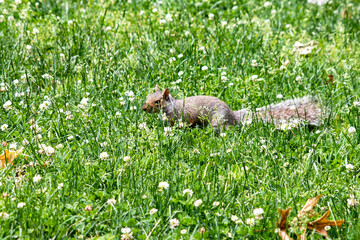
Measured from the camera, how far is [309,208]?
2.73 metres

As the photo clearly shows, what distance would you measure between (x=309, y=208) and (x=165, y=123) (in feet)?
5.60

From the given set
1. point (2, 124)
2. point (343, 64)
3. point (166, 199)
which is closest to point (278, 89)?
point (343, 64)

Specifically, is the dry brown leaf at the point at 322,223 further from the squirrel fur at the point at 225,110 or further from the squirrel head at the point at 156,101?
the squirrel head at the point at 156,101

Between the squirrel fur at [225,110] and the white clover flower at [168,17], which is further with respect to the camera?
the white clover flower at [168,17]

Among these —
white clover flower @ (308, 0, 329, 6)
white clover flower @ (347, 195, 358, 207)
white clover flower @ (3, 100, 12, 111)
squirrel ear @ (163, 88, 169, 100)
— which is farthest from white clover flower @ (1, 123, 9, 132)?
white clover flower @ (308, 0, 329, 6)

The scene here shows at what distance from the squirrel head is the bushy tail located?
2.17ft

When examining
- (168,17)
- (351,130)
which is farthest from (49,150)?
(168,17)

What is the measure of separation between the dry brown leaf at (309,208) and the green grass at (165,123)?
0.09 m

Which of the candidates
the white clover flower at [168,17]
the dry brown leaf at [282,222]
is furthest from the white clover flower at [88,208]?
the white clover flower at [168,17]

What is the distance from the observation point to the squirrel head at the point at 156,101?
4.06 m

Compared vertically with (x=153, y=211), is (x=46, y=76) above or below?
above

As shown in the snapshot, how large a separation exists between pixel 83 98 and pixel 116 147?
0.81m

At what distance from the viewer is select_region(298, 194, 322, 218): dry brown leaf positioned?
2.65 meters

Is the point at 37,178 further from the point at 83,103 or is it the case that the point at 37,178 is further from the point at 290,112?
the point at 290,112
